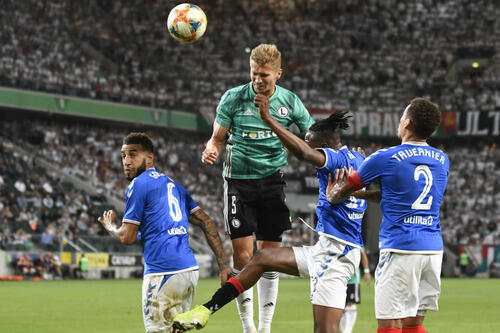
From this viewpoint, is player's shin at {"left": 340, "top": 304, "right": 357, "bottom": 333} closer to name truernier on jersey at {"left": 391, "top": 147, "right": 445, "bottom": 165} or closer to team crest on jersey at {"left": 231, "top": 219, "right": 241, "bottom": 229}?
team crest on jersey at {"left": 231, "top": 219, "right": 241, "bottom": 229}

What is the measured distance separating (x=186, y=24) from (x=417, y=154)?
4.63 metres

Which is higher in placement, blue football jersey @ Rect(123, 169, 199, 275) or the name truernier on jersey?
the name truernier on jersey

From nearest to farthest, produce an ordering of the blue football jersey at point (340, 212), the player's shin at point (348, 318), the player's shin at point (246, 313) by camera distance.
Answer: the blue football jersey at point (340, 212) → the player's shin at point (246, 313) → the player's shin at point (348, 318)

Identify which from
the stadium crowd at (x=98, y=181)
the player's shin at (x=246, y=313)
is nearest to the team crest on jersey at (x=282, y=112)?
the player's shin at (x=246, y=313)

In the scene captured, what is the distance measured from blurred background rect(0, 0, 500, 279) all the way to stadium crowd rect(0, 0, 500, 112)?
0.09 m

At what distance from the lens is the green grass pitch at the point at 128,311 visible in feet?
48.2

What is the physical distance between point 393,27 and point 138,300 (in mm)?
35369

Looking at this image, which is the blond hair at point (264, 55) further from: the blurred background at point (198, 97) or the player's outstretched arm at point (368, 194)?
the blurred background at point (198, 97)

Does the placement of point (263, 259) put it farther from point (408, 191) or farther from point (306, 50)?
point (306, 50)

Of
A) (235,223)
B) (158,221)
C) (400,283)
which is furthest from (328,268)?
(158,221)

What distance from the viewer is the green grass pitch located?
579 inches

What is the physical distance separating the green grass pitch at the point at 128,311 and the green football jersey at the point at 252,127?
5608mm

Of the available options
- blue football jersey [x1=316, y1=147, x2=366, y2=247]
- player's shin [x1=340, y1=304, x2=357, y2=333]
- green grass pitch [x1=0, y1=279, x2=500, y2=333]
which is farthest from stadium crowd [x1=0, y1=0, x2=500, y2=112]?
blue football jersey [x1=316, y1=147, x2=366, y2=247]

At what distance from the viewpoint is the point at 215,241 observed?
7.82 m
